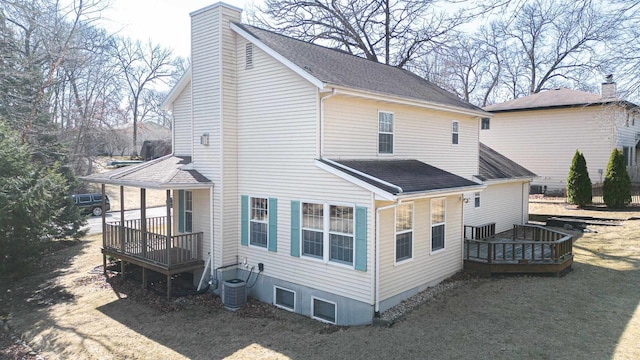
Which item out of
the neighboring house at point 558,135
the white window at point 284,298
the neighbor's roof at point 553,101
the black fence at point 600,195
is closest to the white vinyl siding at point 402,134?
the white window at point 284,298

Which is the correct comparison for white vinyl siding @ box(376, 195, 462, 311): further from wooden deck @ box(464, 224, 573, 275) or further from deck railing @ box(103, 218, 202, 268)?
deck railing @ box(103, 218, 202, 268)

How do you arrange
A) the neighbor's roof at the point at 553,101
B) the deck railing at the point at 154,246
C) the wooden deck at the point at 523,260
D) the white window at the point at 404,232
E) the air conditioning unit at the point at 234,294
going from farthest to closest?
the neighbor's roof at the point at 553,101 < the deck railing at the point at 154,246 < the wooden deck at the point at 523,260 < the air conditioning unit at the point at 234,294 < the white window at the point at 404,232

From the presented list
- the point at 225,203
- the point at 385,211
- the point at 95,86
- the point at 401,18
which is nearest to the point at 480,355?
the point at 385,211

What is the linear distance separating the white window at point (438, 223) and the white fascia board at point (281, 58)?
4599 mm

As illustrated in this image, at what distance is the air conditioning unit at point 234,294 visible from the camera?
450 inches

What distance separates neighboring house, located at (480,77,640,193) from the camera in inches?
1006

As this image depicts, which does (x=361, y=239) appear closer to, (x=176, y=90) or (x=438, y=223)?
(x=438, y=223)

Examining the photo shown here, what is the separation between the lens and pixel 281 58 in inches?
432

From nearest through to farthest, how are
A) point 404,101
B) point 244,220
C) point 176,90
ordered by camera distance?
1. point 404,101
2. point 244,220
3. point 176,90

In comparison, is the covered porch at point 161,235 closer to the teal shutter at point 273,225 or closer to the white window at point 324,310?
the teal shutter at point 273,225

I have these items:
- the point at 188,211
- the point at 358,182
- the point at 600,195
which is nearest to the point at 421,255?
the point at 358,182

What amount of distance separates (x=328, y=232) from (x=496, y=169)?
36.9 ft

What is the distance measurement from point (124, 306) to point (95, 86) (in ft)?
85.6

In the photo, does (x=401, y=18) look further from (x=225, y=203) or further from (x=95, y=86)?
(x=95, y=86)
